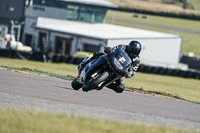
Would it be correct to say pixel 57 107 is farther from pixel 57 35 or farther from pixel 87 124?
pixel 57 35

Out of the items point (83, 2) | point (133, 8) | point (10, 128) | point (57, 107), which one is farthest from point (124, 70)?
point (133, 8)

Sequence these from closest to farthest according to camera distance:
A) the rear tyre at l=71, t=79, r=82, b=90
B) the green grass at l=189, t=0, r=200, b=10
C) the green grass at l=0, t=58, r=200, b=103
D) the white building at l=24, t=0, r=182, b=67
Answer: the rear tyre at l=71, t=79, r=82, b=90, the green grass at l=0, t=58, r=200, b=103, the white building at l=24, t=0, r=182, b=67, the green grass at l=189, t=0, r=200, b=10

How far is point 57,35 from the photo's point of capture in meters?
39.1

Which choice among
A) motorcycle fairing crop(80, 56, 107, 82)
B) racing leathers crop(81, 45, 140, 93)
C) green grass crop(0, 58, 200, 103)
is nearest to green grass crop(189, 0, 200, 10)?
green grass crop(0, 58, 200, 103)

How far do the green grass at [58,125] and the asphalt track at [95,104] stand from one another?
0.58 metres

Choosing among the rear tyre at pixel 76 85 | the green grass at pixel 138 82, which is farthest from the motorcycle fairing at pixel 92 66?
the green grass at pixel 138 82

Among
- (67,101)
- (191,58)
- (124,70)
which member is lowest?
(191,58)

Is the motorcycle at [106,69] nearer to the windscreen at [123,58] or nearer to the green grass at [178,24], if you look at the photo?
the windscreen at [123,58]

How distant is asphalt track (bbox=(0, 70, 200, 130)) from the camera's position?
7531 mm

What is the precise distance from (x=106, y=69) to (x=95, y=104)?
1.10 m

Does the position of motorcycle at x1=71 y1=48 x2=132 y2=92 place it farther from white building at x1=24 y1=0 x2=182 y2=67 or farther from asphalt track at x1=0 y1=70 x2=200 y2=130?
white building at x1=24 y1=0 x2=182 y2=67

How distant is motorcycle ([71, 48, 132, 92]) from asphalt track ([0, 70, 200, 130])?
0.41 m

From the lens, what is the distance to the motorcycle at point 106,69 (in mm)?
9414

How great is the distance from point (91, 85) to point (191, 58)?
39.6 metres
